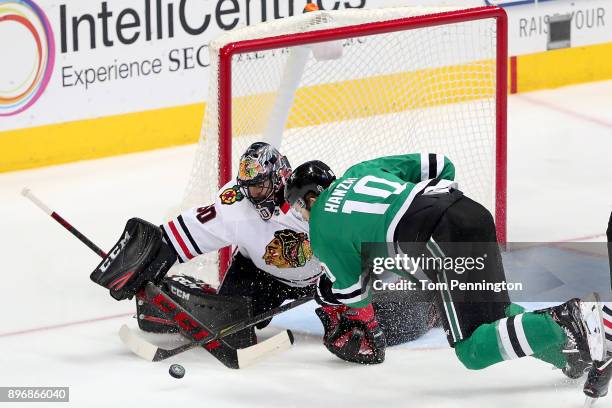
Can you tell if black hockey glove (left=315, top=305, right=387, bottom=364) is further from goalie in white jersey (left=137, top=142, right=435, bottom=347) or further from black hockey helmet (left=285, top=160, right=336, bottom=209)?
black hockey helmet (left=285, top=160, right=336, bottom=209)

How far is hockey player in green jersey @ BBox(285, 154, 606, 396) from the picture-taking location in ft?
14.2

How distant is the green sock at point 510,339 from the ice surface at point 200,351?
19 cm

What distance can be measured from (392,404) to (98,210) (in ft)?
7.90

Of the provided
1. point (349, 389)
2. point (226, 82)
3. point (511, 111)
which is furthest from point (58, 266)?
point (511, 111)

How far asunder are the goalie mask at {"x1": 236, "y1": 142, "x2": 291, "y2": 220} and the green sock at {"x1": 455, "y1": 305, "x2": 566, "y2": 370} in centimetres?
80

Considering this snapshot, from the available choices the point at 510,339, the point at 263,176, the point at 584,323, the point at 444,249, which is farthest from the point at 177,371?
the point at 584,323

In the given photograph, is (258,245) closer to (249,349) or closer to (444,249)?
(249,349)

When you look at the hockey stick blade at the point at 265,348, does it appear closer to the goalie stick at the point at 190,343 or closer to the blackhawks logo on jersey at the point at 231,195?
the goalie stick at the point at 190,343

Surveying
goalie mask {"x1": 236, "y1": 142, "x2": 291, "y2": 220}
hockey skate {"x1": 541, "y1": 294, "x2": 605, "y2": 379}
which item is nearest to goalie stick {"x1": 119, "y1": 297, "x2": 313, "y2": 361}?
goalie mask {"x1": 236, "y1": 142, "x2": 291, "y2": 220}

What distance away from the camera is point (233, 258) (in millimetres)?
5152

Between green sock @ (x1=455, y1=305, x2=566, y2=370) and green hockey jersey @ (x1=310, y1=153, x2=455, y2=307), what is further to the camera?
green hockey jersey @ (x1=310, y1=153, x2=455, y2=307)

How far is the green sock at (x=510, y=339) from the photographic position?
432 cm

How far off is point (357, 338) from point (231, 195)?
587 mm

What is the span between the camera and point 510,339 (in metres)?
4.35
